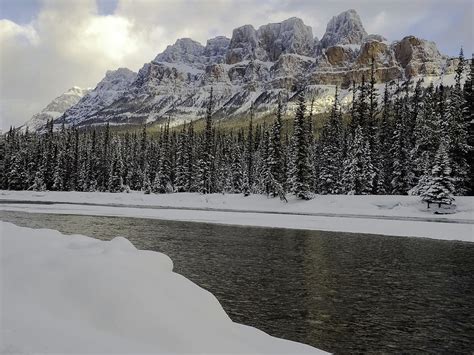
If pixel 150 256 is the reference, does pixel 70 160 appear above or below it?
above

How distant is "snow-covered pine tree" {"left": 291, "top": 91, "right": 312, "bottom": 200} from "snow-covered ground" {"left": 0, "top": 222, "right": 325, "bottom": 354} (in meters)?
44.2

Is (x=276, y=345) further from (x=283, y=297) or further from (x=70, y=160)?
(x=70, y=160)

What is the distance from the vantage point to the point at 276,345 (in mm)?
8539

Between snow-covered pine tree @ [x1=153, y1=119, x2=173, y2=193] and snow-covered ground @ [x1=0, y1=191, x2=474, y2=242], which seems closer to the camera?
snow-covered ground @ [x1=0, y1=191, x2=474, y2=242]

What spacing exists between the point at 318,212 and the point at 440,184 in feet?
41.4

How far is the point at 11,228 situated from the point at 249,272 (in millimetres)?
8796

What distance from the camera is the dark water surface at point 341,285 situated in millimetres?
10055

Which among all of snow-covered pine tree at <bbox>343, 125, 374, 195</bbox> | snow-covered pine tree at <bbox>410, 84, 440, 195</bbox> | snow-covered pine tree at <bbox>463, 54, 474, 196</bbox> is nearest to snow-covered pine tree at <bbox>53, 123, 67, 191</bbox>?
snow-covered pine tree at <bbox>343, 125, 374, 195</bbox>

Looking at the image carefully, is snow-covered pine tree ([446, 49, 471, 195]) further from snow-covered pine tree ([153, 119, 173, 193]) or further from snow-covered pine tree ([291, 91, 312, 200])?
snow-covered pine tree ([153, 119, 173, 193])

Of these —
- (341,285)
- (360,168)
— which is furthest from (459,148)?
(341,285)

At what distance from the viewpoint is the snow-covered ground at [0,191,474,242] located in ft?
109

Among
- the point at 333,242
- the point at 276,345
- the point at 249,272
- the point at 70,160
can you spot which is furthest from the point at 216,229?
the point at 70,160

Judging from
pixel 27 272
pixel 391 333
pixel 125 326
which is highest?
pixel 27 272

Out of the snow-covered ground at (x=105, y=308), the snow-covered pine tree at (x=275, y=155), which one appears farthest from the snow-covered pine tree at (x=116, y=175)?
the snow-covered ground at (x=105, y=308)
